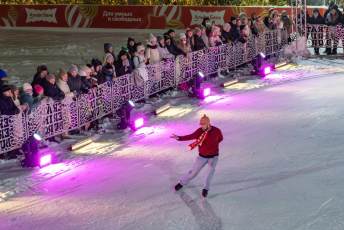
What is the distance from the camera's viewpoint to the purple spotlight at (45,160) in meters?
10.6

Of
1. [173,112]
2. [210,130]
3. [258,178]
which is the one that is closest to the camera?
[210,130]

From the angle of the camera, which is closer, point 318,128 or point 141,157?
point 141,157

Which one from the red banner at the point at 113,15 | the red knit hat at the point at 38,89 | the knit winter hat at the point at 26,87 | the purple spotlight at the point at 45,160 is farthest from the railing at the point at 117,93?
the red banner at the point at 113,15

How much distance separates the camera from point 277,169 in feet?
33.7

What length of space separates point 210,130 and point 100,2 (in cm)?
2718

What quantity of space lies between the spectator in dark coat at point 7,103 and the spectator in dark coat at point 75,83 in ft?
5.80

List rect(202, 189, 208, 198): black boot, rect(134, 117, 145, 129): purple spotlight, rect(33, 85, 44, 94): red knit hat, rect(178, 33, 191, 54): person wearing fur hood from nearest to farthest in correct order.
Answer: rect(202, 189, 208, 198): black boot, rect(33, 85, 44, 94): red knit hat, rect(134, 117, 145, 129): purple spotlight, rect(178, 33, 191, 54): person wearing fur hood

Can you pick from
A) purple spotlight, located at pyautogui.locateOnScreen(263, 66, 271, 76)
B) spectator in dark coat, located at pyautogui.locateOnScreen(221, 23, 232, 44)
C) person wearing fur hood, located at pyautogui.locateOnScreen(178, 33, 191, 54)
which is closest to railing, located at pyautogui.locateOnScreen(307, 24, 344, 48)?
purple spotlight, located at pyautogui.locateOnScreen(263, 66, 271, 76)

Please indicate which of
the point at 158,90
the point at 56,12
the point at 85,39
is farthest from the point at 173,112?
the point at 56,12

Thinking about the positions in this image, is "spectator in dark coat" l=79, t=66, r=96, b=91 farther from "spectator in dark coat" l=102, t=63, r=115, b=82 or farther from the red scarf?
the red scarf

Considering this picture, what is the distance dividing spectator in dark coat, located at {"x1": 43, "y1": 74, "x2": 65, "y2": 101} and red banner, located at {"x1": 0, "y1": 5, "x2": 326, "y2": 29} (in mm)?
18961

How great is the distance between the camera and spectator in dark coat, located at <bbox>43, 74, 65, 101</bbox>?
11.6 meters

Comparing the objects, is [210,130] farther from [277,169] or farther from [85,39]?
[85,39]

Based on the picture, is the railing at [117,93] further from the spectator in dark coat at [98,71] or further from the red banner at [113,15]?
the red banner at [113,15]
